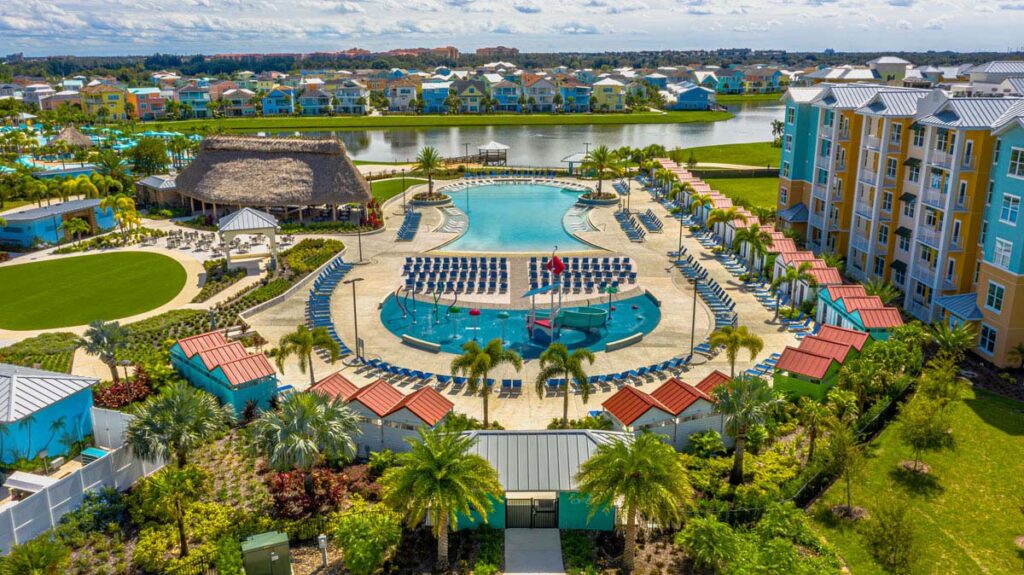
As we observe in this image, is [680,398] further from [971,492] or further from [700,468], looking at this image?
[971,492]

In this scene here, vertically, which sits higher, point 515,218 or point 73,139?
point 73,139

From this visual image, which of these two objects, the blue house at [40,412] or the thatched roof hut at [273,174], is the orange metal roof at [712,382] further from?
the thatched roof hut at [273,174]

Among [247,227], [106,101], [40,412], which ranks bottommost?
[40,412]

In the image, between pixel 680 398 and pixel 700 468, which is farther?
pixel 680 398

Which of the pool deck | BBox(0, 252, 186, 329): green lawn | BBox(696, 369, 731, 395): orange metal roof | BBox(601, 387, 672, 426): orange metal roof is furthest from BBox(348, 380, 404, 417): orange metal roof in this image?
BBox(0, 252, 186, 329): green lawn

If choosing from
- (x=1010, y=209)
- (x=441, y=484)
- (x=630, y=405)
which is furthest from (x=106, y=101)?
(x=1010, y=209)

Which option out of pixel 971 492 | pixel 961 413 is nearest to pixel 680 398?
pixel 971 492

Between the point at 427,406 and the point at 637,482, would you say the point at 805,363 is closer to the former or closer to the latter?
the point at 637,482

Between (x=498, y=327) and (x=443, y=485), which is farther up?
(x=443, y=485)
